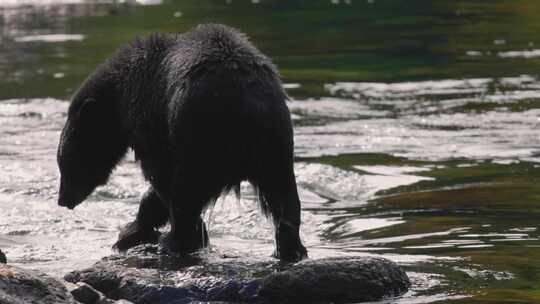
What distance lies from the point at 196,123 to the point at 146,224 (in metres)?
1.47

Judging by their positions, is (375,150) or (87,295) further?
(375,150)

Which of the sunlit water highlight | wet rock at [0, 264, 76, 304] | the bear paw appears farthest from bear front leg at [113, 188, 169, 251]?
wet rock at [0, 264, 76, 304]

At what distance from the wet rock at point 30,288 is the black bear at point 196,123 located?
1.26 meters

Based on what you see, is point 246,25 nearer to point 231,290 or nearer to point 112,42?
point 112,42

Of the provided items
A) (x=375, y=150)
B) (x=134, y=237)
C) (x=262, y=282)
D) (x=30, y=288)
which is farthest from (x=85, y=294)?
(x=375, y=150)

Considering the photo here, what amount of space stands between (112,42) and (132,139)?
14400 mm

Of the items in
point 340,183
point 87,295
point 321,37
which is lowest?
point 321,37

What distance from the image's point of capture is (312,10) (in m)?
29.3

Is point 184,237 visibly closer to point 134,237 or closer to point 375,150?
point 134,237

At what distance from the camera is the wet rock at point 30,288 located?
712 cm

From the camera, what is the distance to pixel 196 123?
8.12m

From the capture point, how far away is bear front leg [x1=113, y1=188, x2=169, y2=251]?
30.7 feet

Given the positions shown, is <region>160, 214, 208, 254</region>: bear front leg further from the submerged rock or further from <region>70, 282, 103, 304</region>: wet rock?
<region>70, 282, 103, 304</region>: wet rock

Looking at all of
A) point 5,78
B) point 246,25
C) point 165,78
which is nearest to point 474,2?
point 246,25
